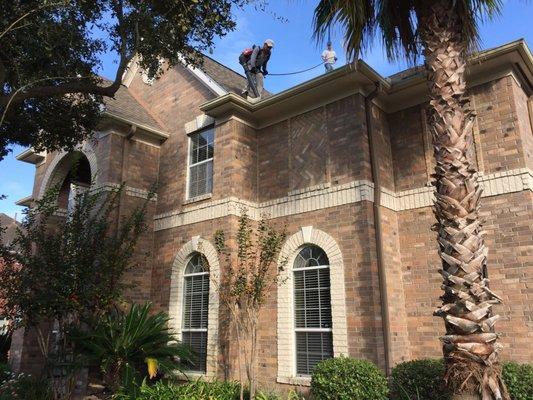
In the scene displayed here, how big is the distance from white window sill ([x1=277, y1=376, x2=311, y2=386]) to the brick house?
0.11 m

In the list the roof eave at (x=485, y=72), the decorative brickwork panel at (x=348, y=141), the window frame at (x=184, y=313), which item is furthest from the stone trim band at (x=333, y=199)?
the roof eave at (x=485, y=72)

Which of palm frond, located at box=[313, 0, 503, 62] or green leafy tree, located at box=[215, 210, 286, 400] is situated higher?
palm frond, located at box=[313, 0, 503, 62]

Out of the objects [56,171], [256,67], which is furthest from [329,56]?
[56,171]

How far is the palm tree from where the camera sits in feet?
15.7

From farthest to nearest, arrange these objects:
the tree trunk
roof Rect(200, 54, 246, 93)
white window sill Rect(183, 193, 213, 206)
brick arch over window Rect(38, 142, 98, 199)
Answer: brick arch over window Rect(38, 142, 98, 199) < roof Rect(200, 54, 246, 93) < white window sill Rect(183, 193, 213, 206) < the tree trunk

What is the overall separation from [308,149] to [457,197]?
559cm

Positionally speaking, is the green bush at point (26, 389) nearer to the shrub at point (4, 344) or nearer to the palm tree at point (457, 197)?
the shrub at point (4, 344)

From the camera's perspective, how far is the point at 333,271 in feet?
30.9

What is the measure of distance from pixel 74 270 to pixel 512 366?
776 cm

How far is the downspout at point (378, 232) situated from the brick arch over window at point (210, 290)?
351 centimetres

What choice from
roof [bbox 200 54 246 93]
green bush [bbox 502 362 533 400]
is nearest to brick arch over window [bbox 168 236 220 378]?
roof [bbox 200 54 246 93]

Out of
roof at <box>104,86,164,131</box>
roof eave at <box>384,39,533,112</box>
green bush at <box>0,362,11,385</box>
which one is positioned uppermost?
roof at <box>104,86,164,131</box>

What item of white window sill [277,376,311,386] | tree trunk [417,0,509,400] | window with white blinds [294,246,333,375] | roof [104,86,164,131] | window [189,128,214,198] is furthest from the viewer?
roof [104,86,164,131]

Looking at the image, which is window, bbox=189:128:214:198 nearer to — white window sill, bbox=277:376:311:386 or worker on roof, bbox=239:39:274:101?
worker on roof, bbox=239:39:274:101
